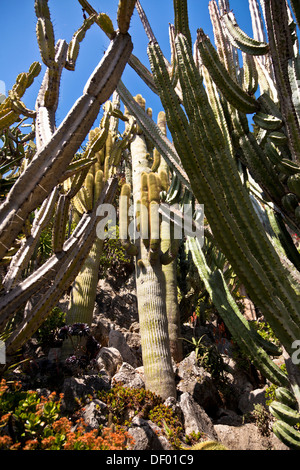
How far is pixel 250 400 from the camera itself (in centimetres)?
562

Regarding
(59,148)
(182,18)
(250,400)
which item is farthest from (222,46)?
(250,400)

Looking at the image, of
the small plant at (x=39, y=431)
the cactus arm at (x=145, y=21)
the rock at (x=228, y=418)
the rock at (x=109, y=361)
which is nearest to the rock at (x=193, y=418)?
the rock at (x=228, y=418)

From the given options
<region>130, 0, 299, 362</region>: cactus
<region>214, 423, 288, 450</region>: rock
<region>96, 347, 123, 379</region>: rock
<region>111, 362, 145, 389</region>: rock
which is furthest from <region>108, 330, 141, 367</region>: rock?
<region>130, 0, 299, 362</region>: cactus

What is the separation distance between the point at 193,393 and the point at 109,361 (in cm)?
156

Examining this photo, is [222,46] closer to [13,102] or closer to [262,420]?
[13,102]

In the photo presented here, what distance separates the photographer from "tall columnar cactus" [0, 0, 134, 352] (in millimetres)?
2596

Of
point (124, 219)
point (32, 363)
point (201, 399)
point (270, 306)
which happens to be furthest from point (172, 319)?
point (270, 306)

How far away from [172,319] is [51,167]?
14.2ft

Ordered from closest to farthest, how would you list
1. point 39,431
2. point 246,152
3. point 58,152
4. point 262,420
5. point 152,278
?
1. point 39,431
2. point 58,152
3. point 246,152
4. point 262,420
5. point 152,278

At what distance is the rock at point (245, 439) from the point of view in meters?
4.32

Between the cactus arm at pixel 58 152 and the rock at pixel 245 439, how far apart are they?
4013mm

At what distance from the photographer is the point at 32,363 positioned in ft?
16.9

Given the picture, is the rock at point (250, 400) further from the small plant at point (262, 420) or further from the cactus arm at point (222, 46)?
the cactus arm at point (222, 46)

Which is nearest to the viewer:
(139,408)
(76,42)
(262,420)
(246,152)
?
(246,152)
